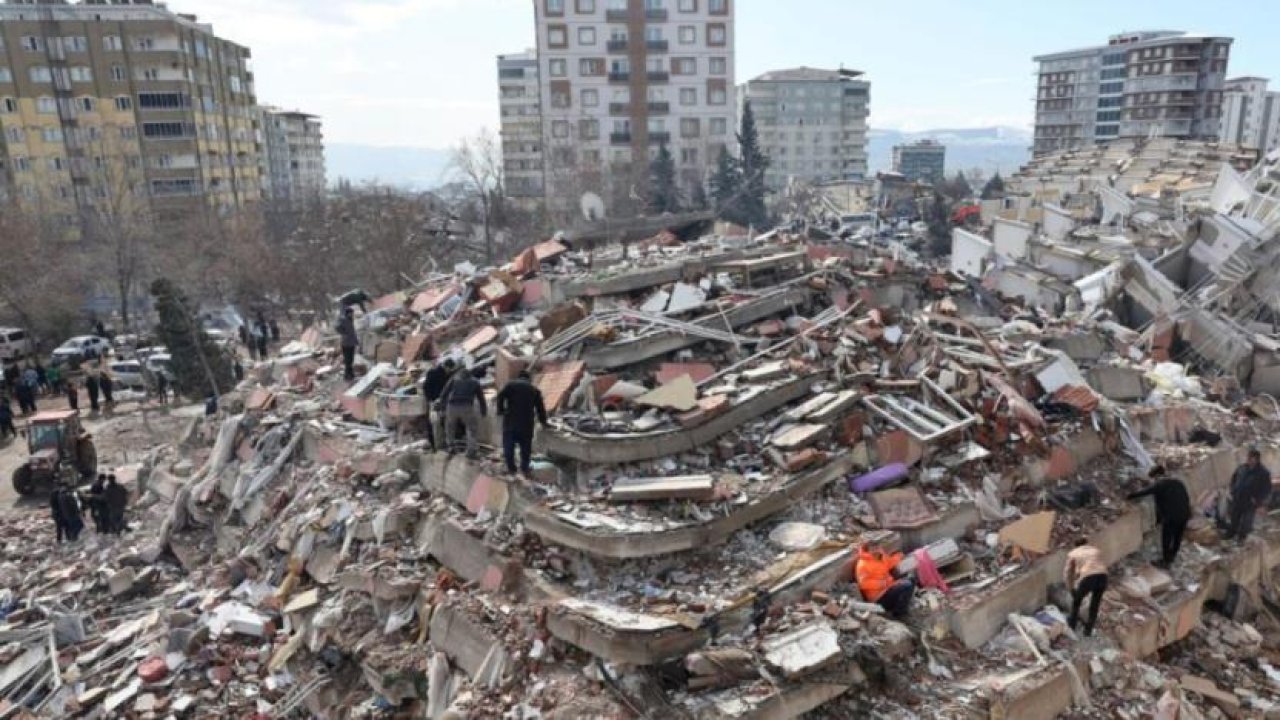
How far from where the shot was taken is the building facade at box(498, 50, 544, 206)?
2001 inches

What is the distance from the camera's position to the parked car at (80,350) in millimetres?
25641

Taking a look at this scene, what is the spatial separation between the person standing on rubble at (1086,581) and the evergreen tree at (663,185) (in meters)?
32.5

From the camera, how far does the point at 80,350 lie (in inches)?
1035

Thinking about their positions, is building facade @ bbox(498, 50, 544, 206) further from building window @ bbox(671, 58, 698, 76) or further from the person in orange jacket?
the person in orange jacket

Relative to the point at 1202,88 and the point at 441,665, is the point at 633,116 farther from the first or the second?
the point at 1202,88

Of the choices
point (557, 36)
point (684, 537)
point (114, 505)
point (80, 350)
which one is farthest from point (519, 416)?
point (557, 36)

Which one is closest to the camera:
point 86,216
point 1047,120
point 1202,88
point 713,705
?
point 713,705

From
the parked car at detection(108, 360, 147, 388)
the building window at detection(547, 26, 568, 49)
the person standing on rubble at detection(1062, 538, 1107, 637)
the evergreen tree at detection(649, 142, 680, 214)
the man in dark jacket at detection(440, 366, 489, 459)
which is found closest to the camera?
the person standing on rubble at detection(1062, 538, 1107, 637)

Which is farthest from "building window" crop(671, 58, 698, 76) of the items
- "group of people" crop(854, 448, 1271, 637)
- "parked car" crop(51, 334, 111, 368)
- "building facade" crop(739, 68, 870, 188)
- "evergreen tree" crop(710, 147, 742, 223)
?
"group of people" crop(854, 448, 1271, 637)

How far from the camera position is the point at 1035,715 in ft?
21.1

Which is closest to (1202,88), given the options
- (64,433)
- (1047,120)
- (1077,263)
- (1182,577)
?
(1047,120)

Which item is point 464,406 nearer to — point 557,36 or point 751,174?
point 751,174

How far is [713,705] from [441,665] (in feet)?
7.68

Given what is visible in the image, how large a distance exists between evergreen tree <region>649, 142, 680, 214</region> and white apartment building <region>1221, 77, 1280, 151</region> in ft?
184
